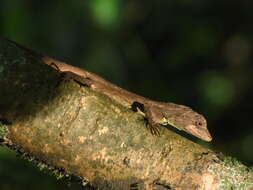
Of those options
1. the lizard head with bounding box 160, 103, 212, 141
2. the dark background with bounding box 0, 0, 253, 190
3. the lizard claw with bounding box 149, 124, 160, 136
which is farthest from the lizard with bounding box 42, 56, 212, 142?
the lizard claw with bounding box 149, 124, 160, 136

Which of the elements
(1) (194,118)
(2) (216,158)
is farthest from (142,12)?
(2) (216,158)

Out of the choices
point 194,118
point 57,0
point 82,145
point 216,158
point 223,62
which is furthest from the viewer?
point 223,62

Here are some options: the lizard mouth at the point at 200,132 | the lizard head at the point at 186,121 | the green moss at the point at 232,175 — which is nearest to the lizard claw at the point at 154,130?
the green moss at the point at 232,175

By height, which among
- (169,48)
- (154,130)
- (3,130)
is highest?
(154,130)

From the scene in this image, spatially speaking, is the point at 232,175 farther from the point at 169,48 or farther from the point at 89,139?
the point at 169,48

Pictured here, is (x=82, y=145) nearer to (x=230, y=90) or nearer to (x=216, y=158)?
(x=216, y=158)

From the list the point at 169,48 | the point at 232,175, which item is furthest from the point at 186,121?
the point at 169,48

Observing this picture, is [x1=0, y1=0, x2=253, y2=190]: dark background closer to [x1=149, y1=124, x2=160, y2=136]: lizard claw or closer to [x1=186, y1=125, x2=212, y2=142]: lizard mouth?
[x1=186, y1=125, x2=212, y2=142]: lizard mouth
